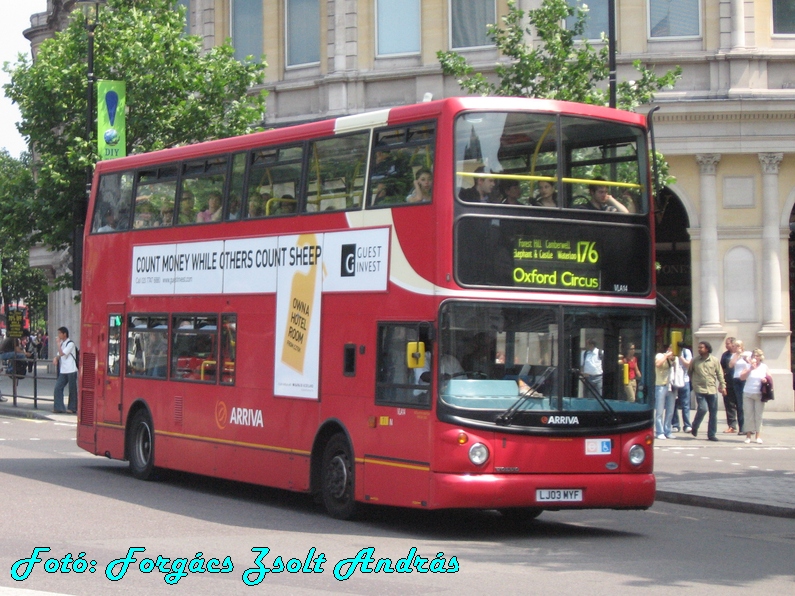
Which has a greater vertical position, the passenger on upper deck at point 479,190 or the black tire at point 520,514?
the passenger on upper deck at point 479,190

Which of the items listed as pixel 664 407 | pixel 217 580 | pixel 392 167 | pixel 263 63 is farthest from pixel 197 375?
pixel 263 63

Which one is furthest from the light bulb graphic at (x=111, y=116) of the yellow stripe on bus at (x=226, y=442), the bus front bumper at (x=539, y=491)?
the bus front bumper at (x=539, y=491)

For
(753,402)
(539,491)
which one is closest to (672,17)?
(753,402)

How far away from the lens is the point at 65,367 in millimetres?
29453

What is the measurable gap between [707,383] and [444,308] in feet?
45.5

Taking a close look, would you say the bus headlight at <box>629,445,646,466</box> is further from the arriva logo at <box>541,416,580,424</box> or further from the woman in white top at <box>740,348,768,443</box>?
the woman in white top at <box>740,348,768,443</box>

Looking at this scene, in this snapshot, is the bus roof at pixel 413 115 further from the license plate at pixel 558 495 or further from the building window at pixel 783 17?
the building window at pixel 783 17

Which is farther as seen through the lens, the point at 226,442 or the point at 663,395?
the point at 663,395

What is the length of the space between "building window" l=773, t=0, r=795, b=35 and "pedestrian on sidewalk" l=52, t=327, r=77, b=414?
17820 millimetres

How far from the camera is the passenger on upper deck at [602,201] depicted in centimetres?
1264

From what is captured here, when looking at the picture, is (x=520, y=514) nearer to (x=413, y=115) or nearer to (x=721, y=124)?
(x=413, y=115)

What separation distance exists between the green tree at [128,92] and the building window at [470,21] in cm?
601

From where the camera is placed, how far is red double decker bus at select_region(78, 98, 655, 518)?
1193 centimetres

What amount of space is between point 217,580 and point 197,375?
265 inches
